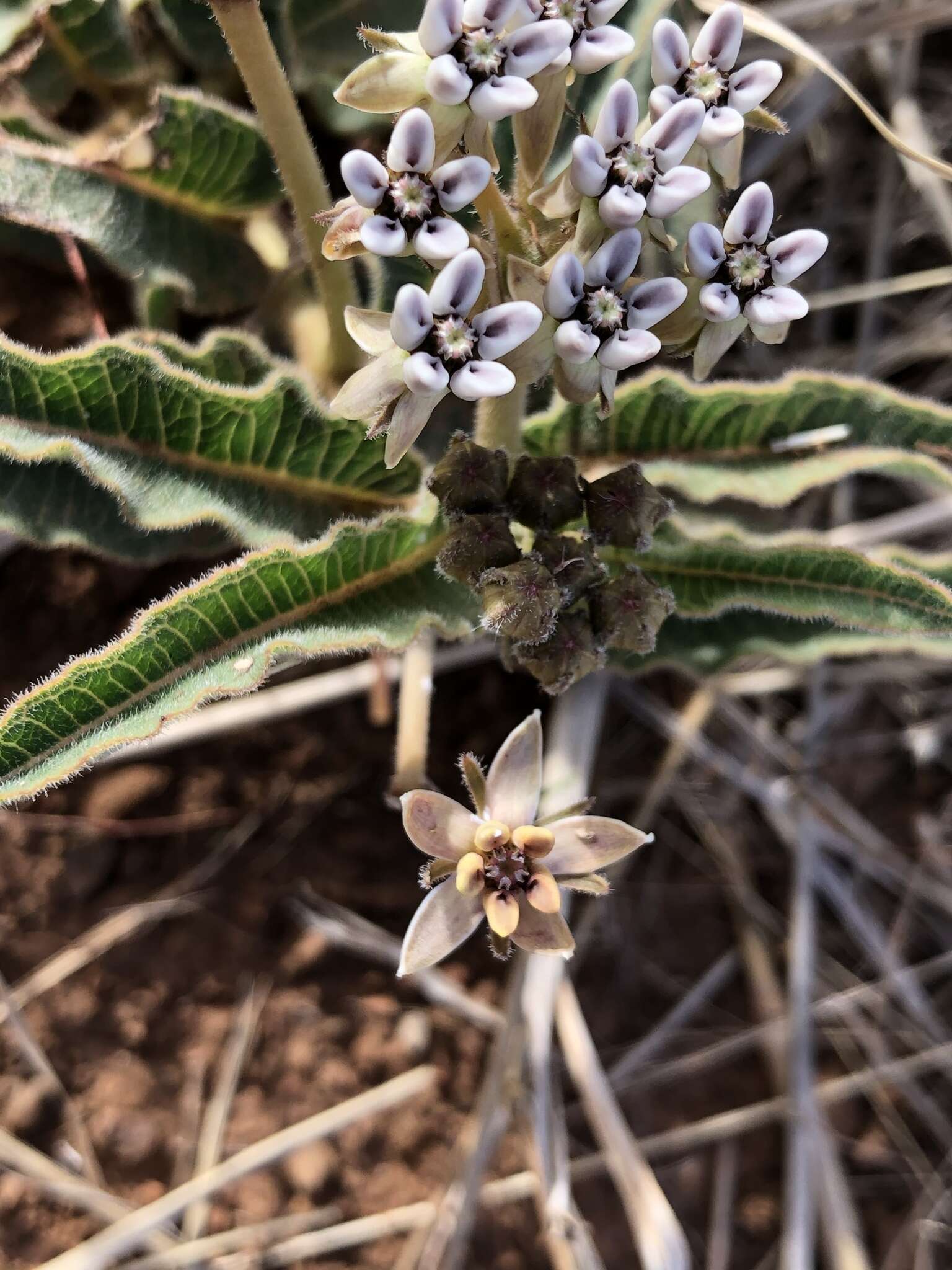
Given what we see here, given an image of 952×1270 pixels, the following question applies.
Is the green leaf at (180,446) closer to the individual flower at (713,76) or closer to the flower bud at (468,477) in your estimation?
the flower bud at (468,477)

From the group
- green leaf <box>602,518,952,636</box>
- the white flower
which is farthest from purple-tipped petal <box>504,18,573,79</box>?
green leaf <box>602,518,952,636</box>

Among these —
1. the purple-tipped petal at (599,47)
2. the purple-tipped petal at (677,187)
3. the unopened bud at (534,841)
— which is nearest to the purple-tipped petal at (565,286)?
the purple-tipped petal at (677,187)

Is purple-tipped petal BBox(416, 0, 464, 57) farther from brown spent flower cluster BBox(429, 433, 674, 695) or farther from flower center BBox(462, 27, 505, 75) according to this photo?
brown spent flower cluster BBox(429, 433, 674, 695)

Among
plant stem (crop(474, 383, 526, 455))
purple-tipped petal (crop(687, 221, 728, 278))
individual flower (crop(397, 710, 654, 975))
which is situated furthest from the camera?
plant stem (crop(474, 383, 526, 455))

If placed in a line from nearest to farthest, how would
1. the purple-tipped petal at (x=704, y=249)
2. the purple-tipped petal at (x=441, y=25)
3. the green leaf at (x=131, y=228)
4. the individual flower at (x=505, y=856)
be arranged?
the purple-tipped petal at (x=441, y=25) < the purple-tipped petal at (x=704, y=249) < the individual flower at (x=505, y=856) < the green leaf at (x=131, y=228)

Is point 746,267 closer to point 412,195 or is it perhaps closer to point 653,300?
point 653,300

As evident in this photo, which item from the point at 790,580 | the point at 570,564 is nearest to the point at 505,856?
the point at 570,564
